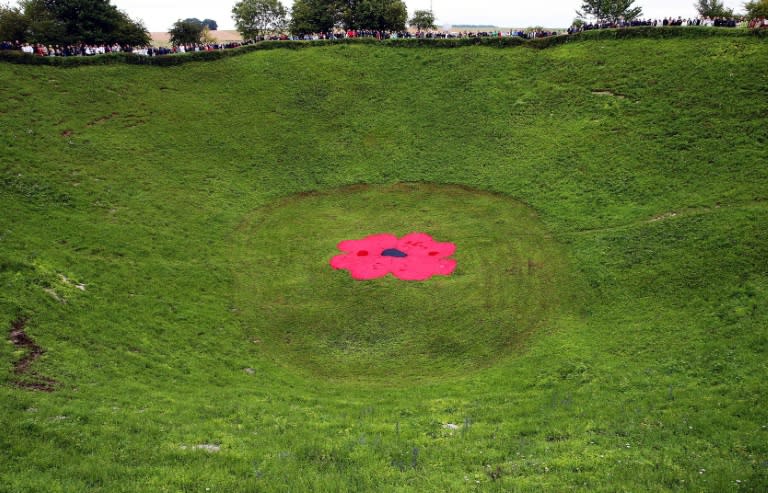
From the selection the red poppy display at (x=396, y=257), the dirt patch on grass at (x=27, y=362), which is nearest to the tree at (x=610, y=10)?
the red poppy display at (x=396, y=257)

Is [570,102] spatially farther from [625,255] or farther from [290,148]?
[290,148]

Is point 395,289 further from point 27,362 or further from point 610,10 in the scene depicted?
point 610,10

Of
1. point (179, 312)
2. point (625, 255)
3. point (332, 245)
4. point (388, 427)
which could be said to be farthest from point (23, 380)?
point (625, 255)

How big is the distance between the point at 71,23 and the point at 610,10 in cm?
8564

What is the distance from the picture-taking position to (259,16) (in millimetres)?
107438

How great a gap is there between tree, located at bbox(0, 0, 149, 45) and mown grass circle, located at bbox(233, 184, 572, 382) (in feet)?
157

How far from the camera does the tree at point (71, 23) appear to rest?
73.4 metres

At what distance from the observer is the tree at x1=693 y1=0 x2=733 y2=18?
90.6 meters

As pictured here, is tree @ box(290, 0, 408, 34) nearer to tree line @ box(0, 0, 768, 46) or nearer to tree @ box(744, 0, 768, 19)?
tree line @ box(0, 0, 768, 46)

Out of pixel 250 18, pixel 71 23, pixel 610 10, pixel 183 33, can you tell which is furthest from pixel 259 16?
pixel 610 10

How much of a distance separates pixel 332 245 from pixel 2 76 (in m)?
37.3

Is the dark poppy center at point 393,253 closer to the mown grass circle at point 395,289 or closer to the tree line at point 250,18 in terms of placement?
the mown grass circle at point 395,289

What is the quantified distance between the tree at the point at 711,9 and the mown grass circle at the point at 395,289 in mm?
71981

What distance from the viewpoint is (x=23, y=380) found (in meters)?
21.4
